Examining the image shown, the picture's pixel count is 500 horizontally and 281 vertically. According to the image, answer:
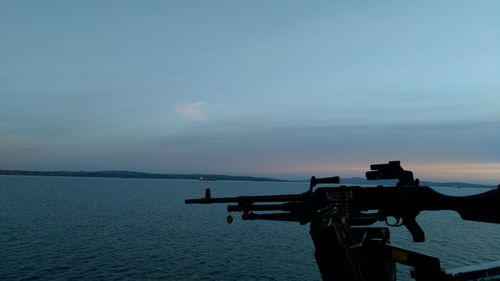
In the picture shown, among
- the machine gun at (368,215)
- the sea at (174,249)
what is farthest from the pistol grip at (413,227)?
the sea at (174,249)

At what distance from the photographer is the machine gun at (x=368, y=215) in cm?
468

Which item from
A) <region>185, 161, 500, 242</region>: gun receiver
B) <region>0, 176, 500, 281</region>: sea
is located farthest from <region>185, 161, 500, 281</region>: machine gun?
<region>0, 176, 500, 281</region>: sea

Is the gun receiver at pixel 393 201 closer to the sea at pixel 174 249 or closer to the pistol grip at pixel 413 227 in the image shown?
the pistol grip at pixel 413 227

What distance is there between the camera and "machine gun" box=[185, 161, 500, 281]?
15.4ft

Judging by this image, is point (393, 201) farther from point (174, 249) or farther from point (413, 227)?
point (174, 249)

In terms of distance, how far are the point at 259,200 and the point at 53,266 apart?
39741mm

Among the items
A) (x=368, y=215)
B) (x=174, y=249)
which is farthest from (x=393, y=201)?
(x=174, y=249)

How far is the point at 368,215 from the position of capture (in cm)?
742

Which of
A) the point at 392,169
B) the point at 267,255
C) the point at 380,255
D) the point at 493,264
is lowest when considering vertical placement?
the point at 267,255

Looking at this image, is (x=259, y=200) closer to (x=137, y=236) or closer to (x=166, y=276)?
(x=166, y=276)

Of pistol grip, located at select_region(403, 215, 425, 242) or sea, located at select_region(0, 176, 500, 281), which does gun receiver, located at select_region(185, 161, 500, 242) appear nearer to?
pistol grip, located at select_region(403, 215, 425, 242)

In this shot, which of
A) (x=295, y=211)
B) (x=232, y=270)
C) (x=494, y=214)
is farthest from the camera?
(x=232, y=270)

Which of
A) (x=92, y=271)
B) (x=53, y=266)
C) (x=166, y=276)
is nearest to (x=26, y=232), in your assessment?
(x=53, y=266)

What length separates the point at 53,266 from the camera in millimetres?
41250
